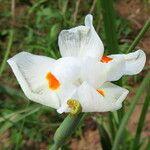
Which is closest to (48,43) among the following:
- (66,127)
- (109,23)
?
(109,23)

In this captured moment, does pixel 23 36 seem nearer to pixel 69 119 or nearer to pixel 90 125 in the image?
pixel 90 125

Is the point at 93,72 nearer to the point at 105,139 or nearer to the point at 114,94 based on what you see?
the point at 114,94

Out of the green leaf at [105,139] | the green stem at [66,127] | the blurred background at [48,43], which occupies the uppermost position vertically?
the green stem at [66,127]

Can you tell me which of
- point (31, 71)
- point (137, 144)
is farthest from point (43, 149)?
point (31, 71)

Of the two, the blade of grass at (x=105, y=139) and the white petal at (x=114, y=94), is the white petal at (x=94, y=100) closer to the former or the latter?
the white petal at (x=114, y=94)

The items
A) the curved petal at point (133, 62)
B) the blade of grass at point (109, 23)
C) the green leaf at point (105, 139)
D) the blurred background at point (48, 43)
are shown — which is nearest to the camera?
the curved petal at point (133, 62)

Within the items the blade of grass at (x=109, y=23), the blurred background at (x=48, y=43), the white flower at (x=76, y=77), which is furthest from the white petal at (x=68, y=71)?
the blurred background at (x=48, y=43)

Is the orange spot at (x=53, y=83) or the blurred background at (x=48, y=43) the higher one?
the orange spot at (x=53, y=83)

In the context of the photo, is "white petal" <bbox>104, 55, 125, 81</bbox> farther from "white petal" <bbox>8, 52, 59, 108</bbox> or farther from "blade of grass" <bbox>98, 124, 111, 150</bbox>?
"blade of grass" <bbox>98, 124, 111, 150</bbox>
